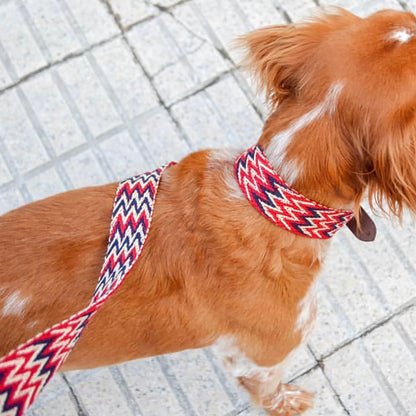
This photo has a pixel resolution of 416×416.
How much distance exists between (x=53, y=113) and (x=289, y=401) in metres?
2.22

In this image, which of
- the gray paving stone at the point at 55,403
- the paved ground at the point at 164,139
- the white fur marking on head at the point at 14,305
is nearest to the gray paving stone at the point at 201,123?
the paved ground at the point at 164,139

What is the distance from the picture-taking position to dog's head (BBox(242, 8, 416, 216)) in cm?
182

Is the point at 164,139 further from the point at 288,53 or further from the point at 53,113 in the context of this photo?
the point at 288,53

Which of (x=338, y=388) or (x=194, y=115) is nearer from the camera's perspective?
(x=338, y=388)

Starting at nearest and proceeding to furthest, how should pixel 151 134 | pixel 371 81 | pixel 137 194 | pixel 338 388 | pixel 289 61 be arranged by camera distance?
pixel 371 81 → pixel 289 61 → pixel 137 194 → pixel 338 388 → pixel 151 134

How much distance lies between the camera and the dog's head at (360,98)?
1818 mm

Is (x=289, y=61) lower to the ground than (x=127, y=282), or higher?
higher

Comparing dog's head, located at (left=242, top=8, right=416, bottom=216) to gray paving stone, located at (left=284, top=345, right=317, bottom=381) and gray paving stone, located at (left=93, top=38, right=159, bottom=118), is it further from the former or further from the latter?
gray paving stone, located at (left=93, top=38, right=159, bottom=118)

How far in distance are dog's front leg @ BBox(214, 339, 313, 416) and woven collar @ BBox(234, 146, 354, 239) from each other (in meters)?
0.62

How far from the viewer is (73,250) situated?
2.16 metres

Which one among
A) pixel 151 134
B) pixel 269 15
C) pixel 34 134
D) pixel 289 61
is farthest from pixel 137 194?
pixel 269 15

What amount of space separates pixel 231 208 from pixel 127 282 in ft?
1.53

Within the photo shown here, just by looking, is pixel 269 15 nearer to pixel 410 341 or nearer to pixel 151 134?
pixel 151 134

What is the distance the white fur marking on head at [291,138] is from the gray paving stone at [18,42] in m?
2.32
